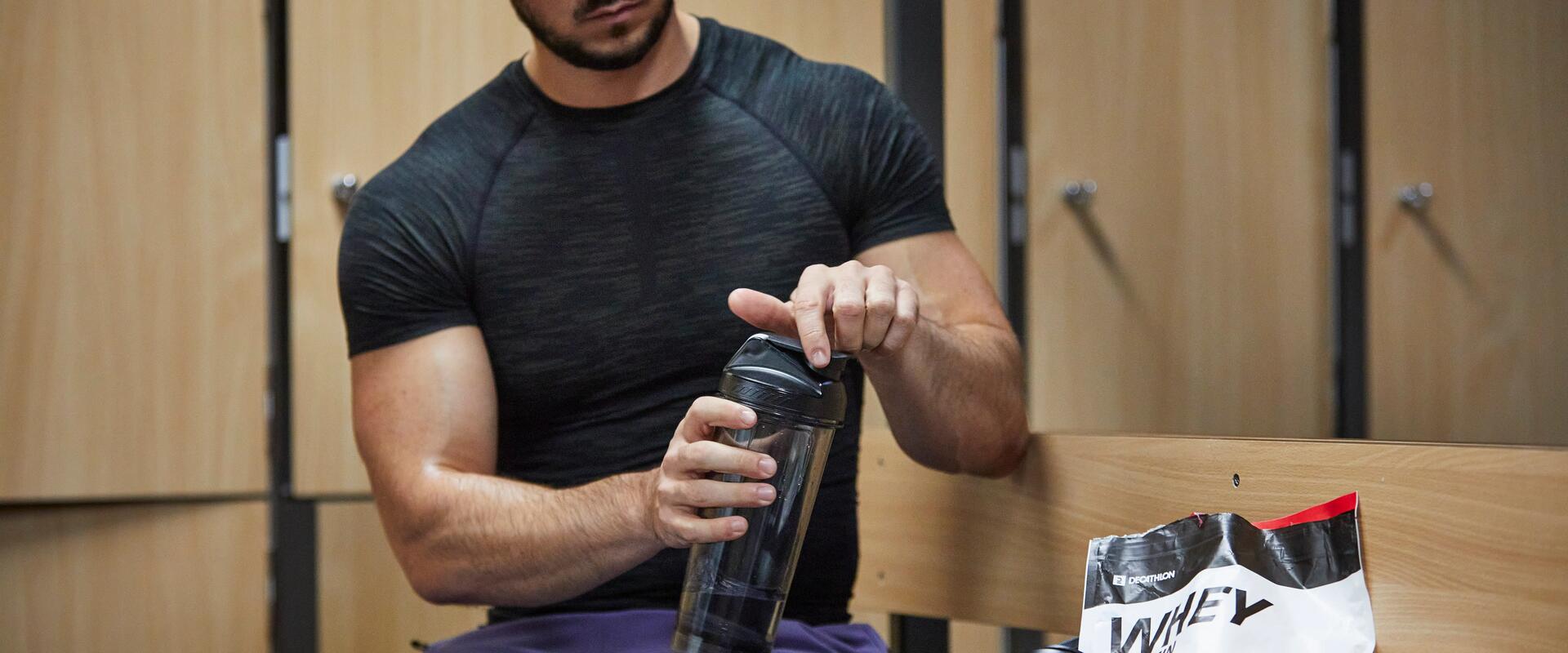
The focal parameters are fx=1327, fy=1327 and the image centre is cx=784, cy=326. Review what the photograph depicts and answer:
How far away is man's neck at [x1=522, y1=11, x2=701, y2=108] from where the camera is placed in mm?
1219

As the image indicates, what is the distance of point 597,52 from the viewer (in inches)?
46.6

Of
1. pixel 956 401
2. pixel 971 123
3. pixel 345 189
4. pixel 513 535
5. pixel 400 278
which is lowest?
pixel 513 535

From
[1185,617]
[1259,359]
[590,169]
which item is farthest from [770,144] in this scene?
[1259,359]

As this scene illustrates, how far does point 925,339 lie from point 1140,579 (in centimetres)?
25

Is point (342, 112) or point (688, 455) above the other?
point (342, 112)

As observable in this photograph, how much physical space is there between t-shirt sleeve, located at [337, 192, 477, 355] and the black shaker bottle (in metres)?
0.44

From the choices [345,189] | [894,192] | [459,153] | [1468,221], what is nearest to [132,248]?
[345,189]

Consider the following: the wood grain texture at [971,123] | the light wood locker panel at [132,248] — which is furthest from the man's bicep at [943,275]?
the light wood locker panel at [132,248]

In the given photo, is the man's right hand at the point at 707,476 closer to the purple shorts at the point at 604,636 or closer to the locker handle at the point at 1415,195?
the purple shorts at the point at 604,636

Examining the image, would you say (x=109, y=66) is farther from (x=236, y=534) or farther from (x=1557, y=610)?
(x=1557, y=610)

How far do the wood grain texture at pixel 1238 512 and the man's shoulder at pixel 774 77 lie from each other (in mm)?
336

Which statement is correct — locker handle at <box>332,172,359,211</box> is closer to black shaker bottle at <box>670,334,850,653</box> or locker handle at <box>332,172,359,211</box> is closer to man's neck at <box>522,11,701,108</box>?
man's neck at <box>522,11,701,108</box>

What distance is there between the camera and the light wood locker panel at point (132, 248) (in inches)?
56.2

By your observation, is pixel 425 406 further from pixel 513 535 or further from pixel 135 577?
pixel 135 577
